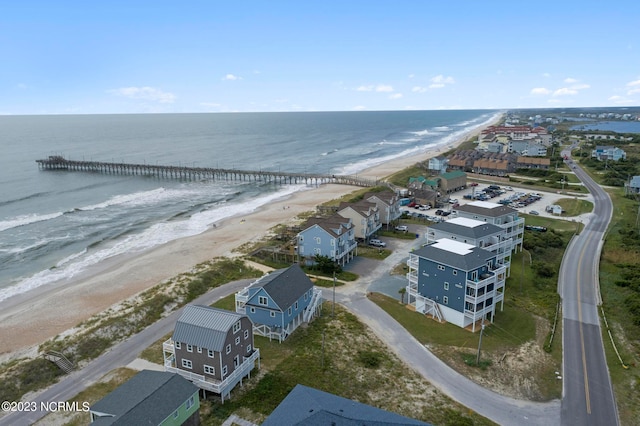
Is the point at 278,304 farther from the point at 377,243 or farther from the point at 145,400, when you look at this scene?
the point at 377,243

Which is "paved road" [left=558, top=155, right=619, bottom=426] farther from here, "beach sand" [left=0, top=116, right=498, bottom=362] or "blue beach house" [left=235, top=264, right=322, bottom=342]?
"beach sand" [left=0, top=116, right=498, bottom=362]

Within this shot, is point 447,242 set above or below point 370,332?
above

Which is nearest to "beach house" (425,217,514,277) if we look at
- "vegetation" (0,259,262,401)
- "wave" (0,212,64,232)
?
"vegetation" (0,259,262,401)

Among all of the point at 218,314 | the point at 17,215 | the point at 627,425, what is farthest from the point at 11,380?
the point at 17,215

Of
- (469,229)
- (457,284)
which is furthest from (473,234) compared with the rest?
(457,284)

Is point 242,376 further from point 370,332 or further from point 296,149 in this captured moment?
point 296,149
